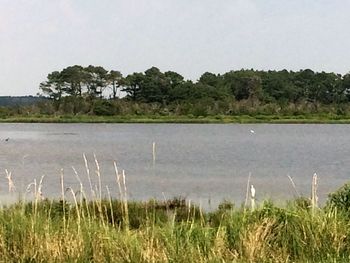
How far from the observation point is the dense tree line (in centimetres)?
8375

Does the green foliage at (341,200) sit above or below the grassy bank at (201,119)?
above

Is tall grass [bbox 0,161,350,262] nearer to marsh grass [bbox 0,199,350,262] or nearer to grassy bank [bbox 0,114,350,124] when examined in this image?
marsh grass [bbox 0,199,350,262]

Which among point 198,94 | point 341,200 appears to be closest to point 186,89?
point 198,94

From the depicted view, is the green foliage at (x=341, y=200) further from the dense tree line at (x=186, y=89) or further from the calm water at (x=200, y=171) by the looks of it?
the dense tree line at (x=186, y=89)

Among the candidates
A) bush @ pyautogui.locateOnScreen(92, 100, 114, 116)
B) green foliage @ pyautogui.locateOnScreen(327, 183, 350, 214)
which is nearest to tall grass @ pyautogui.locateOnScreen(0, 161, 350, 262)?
green foliage @ pyautogui.locateOnScreen(327, 183, 350, 214)

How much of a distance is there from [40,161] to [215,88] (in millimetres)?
63978

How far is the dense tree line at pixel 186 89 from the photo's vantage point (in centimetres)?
8375

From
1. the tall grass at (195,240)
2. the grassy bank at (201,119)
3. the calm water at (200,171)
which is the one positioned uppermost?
the tall grass at (195,240)

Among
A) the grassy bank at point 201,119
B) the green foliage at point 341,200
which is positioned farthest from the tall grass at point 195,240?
the grassy bank at point 201,119

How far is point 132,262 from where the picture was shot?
6.53 metres

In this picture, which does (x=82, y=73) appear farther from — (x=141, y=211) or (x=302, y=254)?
(x=302, y=254)

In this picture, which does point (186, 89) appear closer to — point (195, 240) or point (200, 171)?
point (200, 171)

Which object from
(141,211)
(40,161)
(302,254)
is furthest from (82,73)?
(302,254)

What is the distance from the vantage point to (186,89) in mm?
86812
